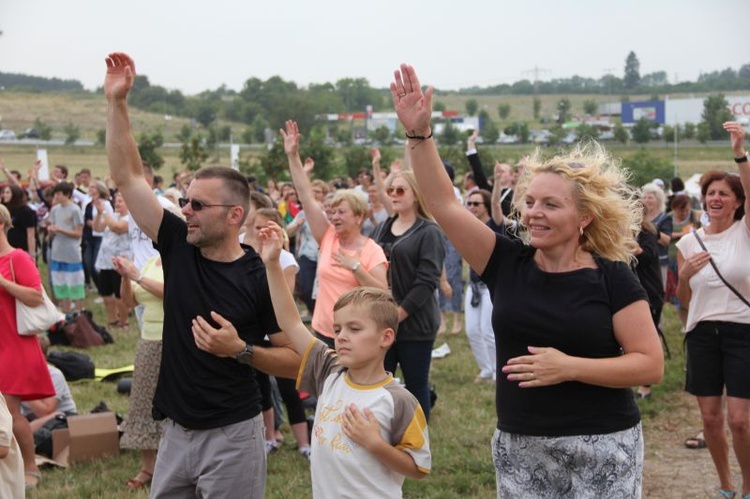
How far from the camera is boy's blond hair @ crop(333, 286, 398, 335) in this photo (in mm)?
3596

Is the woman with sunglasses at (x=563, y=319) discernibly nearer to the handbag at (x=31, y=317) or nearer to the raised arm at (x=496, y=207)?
the handbag at (x=31, y=317)

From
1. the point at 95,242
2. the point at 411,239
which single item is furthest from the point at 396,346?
the point at 95,242

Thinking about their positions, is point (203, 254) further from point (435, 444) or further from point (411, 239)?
point (435, 444)

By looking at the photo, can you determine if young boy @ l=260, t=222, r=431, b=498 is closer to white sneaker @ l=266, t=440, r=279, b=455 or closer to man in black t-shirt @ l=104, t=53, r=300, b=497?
man in black t-shirt @ l=104, t=53, r=300, b=497

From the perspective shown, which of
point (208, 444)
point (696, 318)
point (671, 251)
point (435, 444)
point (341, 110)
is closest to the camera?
point (208, 444)

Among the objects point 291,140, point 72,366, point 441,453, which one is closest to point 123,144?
point 291,140

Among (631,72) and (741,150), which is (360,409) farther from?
(631,72)

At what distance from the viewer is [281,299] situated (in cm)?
371

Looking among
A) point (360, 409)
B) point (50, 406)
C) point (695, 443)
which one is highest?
point (360, 409)

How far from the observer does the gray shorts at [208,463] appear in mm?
3803

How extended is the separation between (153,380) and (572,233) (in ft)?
13.0

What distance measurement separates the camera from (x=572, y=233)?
3.26 m

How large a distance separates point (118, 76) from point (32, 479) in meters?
3.91

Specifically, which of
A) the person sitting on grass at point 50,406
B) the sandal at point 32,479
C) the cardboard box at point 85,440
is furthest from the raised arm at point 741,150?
the person sitting on grass at point 50,406
